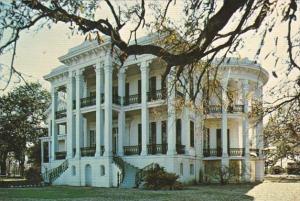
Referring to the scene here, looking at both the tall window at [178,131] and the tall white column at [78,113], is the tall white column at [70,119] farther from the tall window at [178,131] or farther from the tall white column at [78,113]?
the tall window at [178,131]

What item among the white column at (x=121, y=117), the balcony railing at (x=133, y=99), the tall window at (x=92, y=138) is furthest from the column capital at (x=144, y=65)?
the tall window at (x=92, y=138)

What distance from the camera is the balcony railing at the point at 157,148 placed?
101 ft

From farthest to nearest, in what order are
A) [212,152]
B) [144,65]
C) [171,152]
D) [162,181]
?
[212,152] < [144,65] < [171,152] < [162,181]

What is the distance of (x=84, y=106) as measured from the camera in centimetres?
3425

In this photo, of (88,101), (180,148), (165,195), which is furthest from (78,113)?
(165,195)

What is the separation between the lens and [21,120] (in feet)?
192

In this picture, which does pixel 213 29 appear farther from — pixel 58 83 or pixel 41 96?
pixel 41 96

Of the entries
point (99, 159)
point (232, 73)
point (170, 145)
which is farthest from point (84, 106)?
point (232, 73)

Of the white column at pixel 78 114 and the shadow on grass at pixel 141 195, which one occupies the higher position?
the white column at pixel 78 114

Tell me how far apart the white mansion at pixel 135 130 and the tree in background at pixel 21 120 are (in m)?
22.3

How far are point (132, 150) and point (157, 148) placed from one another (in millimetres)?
2323

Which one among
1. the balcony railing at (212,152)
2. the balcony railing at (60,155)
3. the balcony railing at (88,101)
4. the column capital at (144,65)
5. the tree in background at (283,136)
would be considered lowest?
the balcony railing at (60,155)

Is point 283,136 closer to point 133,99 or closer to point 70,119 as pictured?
point 133,99

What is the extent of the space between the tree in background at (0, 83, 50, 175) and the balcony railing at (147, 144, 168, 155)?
29.1 m
